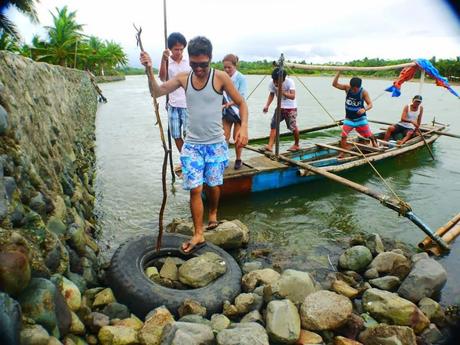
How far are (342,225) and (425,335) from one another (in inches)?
116

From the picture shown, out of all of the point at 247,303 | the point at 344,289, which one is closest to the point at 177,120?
the point at 247,303

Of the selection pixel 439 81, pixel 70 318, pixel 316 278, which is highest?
pixel 439 81

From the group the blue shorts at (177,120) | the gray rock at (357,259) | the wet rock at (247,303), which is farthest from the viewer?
the blue shorts at (177,120)

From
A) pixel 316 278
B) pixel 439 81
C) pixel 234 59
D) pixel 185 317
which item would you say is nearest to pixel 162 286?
pixel 185 317

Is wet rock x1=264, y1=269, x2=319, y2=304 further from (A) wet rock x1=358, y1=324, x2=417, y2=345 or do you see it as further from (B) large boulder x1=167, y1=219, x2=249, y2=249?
(B) large boulder x1=167, y1=219, x2=249, y2=249

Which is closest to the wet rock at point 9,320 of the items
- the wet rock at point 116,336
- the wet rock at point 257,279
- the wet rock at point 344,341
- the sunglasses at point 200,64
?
the wet rock at point 116,336

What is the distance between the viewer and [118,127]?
640 inches

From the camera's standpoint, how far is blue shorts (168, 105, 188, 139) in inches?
262

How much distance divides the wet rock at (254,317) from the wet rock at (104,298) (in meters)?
1.28

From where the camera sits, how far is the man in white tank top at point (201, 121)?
3.93 metres

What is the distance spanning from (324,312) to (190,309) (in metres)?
1.27

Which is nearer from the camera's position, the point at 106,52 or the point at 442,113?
the point at 442,113

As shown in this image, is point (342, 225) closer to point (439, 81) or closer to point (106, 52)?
point (439, 81)

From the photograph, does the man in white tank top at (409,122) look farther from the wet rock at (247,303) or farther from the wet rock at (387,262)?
the wet rock at (247,303)
